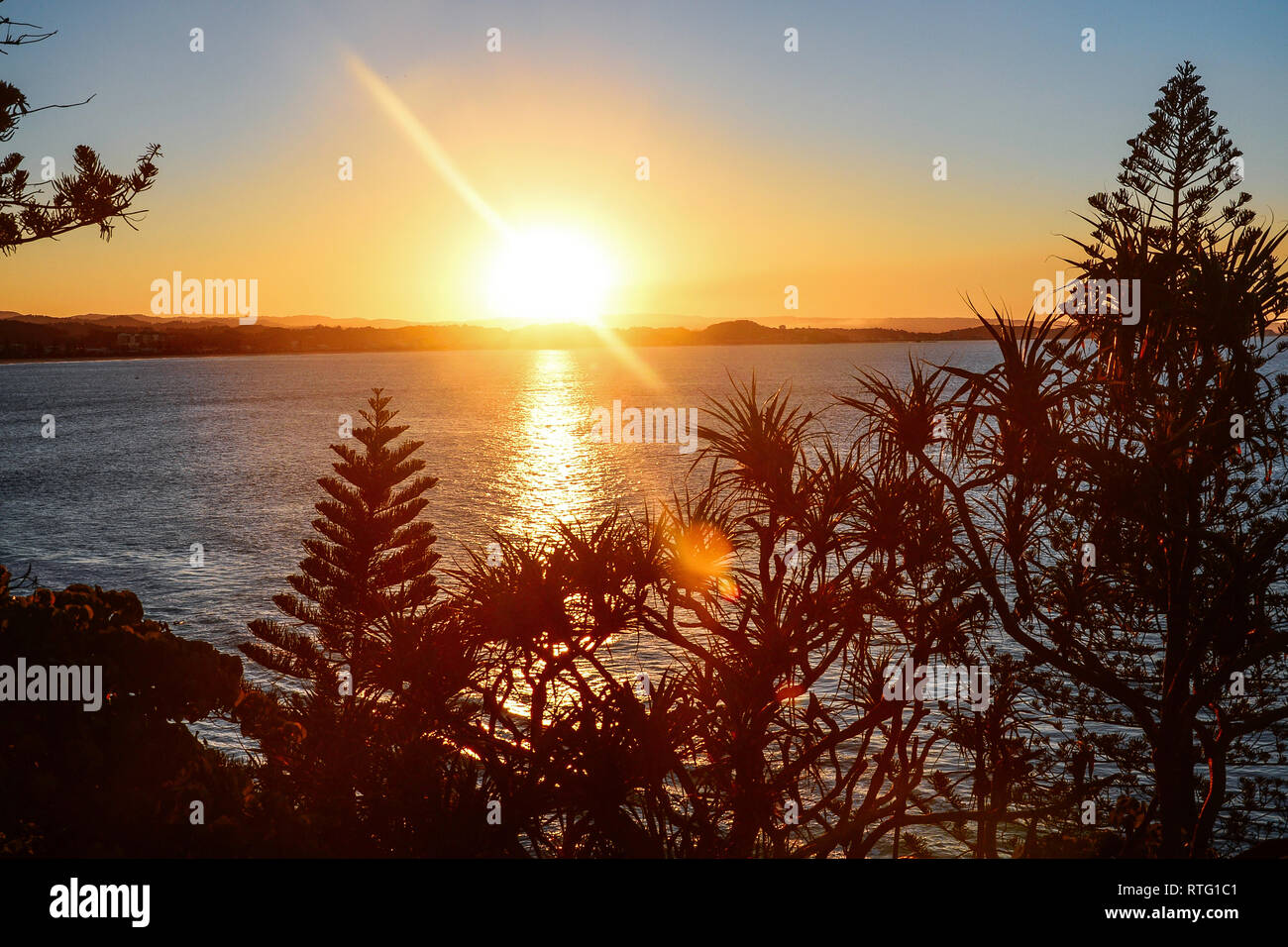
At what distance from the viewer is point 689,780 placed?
436 centimetres

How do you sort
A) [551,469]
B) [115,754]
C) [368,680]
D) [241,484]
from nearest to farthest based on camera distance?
[368,680]
[115,754]
[241,484]
[551,469]

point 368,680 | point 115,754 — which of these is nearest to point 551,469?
point 115,754

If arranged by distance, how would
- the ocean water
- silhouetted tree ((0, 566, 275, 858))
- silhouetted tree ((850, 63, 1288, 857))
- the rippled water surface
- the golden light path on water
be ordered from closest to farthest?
1. silhouetted tree ((850, 63, 1288, 857))
2. silhouetted tree ((0, 566, 275, 858))
3. the ocean water
4. the rippled water surface
5. the golden light path on water

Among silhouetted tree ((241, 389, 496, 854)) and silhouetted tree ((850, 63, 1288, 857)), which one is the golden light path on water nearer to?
silhouetted tree ((241, 389, 496, 854))

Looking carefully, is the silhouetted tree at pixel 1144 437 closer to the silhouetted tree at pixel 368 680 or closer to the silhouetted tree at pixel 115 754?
the silhouetted tree at pixel 368 680

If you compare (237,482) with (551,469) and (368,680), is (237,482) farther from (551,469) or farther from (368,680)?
(368,680)

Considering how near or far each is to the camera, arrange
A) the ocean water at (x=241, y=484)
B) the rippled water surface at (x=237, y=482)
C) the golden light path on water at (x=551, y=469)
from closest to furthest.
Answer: the ocean water at (x=241, y=484)
the rippled water surface at (x=237, y=482)
the golden light path on water at (x=551, y=469)

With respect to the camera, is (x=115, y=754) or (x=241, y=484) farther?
(x=241, y=484)

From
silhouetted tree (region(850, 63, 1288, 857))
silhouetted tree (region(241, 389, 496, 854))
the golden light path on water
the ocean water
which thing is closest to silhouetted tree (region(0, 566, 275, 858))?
silhouetted tree (region(241, 389, 496, 854))

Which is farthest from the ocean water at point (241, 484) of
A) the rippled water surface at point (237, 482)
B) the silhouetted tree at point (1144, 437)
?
the silhouetted tree at point (1144, 437)

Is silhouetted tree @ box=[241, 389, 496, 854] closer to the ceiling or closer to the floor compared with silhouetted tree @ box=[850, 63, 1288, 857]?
closer to the floor
